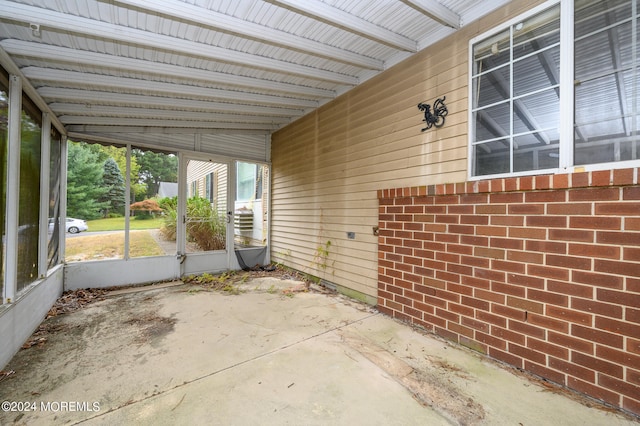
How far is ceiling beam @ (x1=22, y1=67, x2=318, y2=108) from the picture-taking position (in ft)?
8.82

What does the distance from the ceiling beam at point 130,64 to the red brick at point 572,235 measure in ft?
11.3

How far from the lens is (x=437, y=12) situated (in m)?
2.47

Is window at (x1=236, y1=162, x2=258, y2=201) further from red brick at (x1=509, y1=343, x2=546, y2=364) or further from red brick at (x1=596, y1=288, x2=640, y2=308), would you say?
red brick at (x1=596, y1=288, x2=640, y2=308)

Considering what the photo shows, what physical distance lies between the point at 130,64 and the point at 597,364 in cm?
481

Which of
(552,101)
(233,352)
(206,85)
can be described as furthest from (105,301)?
(552,101)

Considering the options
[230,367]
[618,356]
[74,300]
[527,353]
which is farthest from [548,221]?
[74,300]

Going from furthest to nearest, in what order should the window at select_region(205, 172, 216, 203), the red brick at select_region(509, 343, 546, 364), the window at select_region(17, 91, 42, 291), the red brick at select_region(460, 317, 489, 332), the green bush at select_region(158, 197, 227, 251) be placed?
1. the window at select_region(205, 172, 216, 203)
2. the green bush at select_region(158, 197, 227, 251)
3. the window at select_region(17, 91, 42, 291)
4. the red brick at select_region(460, 317, 489, 332)
5. the red brick at select_region(509, 343, 546, 364)

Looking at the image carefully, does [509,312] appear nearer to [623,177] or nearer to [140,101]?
[623,177]

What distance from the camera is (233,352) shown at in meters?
2.41

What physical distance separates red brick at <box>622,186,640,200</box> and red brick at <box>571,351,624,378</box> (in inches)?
44.1

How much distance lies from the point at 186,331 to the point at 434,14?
13.4 feet

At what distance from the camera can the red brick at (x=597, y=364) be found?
1.74 m

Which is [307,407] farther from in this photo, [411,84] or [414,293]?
[411,84]

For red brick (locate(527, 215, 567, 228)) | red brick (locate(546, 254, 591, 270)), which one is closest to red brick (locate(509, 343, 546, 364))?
→ red brick (locate(546, 254, 591, 270))
